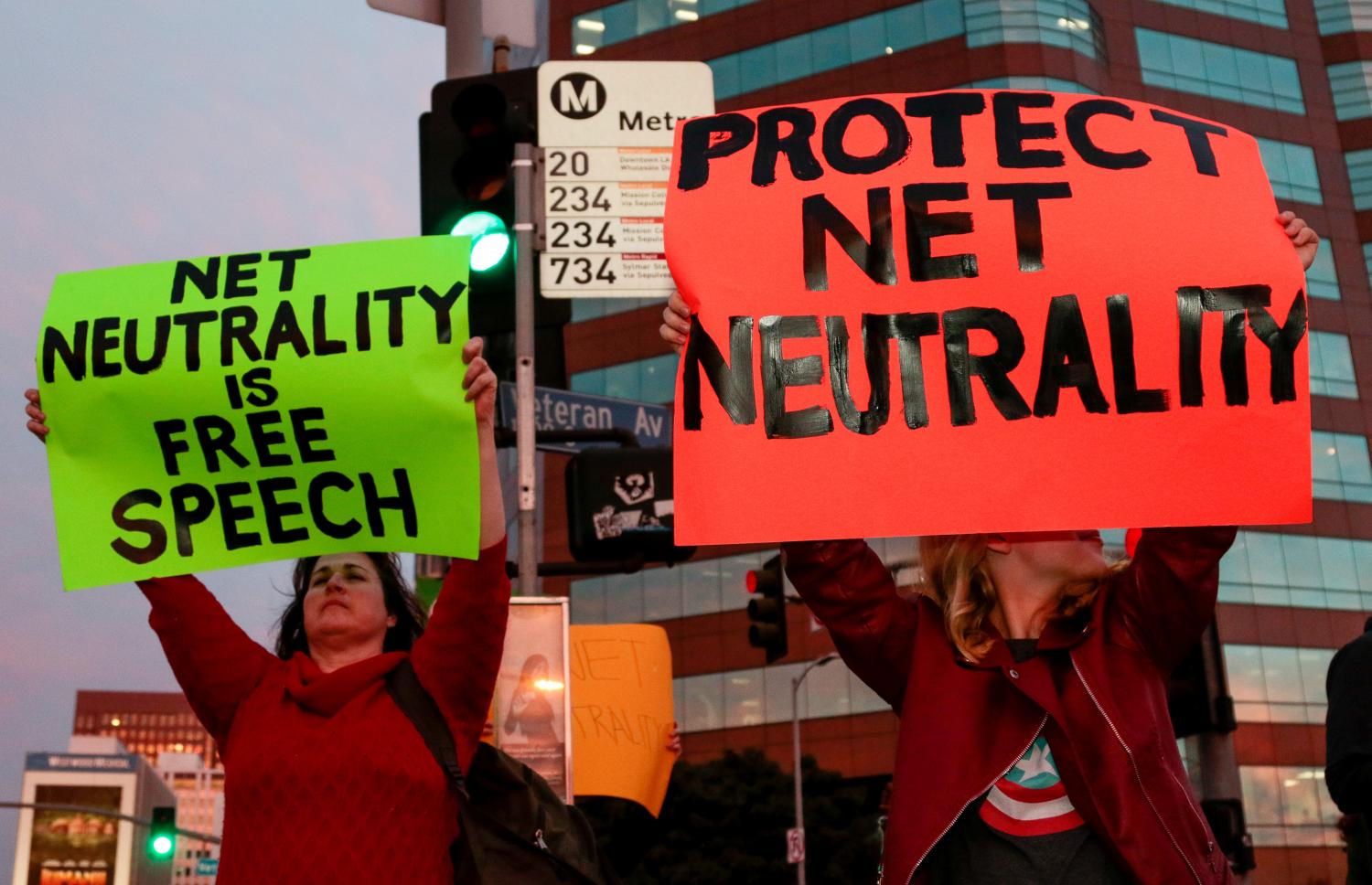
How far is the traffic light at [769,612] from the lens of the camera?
13781 millimetres

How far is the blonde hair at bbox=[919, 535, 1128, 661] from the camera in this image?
3.21 m

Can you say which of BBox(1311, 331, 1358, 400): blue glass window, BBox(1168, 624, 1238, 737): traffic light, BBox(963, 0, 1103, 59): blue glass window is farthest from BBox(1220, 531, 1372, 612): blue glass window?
BBox(1168, 624, 1238, 737): traffic light

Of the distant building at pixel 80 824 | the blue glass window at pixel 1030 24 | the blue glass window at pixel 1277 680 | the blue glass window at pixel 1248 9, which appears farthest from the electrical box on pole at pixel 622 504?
the distant building at pixel 80 824

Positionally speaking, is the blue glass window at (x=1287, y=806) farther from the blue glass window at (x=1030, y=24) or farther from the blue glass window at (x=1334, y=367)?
the blue glass window at (x=1030, y=24)

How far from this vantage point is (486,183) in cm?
603

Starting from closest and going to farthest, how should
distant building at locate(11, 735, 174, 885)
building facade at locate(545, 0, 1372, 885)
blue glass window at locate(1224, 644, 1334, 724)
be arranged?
blue glass window at locate(1224, 644, 1334, 724) < building facade at locate(545, 0, 1372, 885) < distant building at locate(11, 735, 174, 885)

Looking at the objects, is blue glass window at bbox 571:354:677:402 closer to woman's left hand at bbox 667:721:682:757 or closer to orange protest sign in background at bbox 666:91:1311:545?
woman's left hand at bbox 667:721:682:757

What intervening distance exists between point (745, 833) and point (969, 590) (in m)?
36.2

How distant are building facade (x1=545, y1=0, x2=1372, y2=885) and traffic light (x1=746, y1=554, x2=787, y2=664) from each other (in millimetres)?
28160

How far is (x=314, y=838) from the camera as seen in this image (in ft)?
11.6

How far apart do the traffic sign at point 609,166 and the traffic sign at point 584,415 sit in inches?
23.6

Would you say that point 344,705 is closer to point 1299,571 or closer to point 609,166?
point 609,166

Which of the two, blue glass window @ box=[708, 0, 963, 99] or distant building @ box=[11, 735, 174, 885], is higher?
blue glass window @ box=[708, 0, 963, 99]

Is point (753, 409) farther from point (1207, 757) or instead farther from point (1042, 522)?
point (1207, 757)
